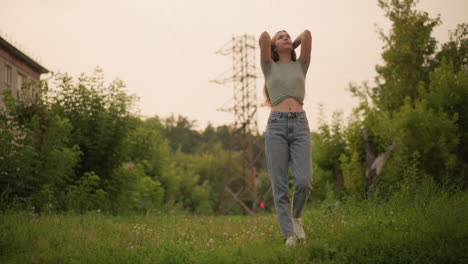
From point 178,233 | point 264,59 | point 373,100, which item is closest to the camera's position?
point 264,59

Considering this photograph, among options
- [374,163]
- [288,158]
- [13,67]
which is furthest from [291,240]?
[13,67]

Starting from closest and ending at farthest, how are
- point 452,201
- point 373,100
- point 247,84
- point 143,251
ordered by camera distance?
1. point 143,251
2. point 452,201
3. point 373,100
4. point 247,84

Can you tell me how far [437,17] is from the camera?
88.3 feet

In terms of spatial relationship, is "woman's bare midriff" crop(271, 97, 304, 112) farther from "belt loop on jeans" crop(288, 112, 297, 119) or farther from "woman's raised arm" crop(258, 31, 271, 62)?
"woman's raised arm" crop(258, 31, 271, 62)

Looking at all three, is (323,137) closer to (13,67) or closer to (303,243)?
(303,243)

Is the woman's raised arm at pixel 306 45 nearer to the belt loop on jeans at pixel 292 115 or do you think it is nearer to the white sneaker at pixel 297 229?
the belt loop on jeans at pixel 292 115

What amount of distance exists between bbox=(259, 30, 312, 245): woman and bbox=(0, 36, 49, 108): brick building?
31.4 m

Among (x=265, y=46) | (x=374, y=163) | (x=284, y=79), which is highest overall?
(x=265, y=46)

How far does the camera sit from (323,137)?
2798 cm

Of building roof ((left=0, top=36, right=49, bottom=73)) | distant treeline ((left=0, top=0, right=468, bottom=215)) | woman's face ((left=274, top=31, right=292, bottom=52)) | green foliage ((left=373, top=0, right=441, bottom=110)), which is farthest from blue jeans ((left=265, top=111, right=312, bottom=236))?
building roof ((left=0, top=36, right=49, bottom=73))

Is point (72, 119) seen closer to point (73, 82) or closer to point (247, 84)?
point (73, 82)

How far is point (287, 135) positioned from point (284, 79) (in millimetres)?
723

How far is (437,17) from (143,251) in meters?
25.2

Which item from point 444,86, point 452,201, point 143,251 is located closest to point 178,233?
point 143,251
